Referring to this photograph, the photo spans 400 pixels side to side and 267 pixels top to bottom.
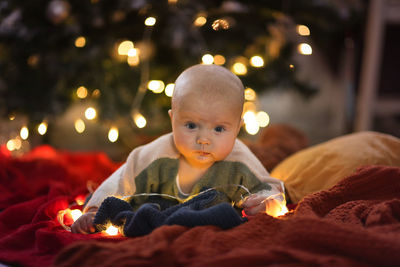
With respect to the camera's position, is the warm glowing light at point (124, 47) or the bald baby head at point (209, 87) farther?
the warm glowing light at point (124, 47)

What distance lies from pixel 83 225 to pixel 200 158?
0.96ft

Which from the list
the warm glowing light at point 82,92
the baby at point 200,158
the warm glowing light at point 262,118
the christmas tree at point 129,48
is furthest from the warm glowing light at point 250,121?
the warm glowing light at point 82,92

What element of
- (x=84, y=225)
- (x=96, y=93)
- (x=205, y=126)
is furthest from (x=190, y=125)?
(x=96, y=93)

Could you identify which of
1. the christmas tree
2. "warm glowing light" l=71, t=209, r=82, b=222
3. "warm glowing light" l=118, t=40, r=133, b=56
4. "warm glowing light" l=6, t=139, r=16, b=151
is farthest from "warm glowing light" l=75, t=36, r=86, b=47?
"warm glowing light" l=71, t=209, r=82, b=222

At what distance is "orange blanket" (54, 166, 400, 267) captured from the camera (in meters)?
0.64

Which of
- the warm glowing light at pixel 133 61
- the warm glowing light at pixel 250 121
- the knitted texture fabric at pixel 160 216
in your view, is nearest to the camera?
the knitted texture fabric at pixel 160 216

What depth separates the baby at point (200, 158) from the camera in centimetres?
88

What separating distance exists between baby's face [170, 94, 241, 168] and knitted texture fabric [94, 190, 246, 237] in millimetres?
107

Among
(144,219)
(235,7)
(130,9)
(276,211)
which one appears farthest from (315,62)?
(144,219)

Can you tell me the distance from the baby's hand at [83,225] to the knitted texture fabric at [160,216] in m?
0.02

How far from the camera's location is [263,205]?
909mm

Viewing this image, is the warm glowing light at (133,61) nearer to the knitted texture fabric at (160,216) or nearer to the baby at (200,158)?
the baby at (200,158)

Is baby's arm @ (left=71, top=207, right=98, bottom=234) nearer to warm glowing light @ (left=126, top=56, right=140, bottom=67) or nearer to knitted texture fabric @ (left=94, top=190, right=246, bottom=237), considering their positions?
knitted texture fabric @ (left=94, top=190, right=246, bottom=237)

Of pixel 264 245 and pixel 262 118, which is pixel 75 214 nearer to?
pixel 264 245
